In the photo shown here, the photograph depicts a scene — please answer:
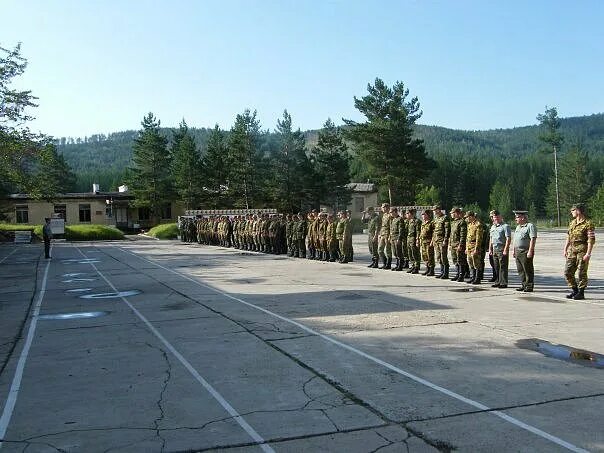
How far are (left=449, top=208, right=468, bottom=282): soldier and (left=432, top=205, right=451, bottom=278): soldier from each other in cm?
32

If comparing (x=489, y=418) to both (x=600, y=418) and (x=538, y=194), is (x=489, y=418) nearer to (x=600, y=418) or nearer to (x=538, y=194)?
(x=600, y=418)

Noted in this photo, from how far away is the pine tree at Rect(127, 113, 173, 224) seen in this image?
6656 cm

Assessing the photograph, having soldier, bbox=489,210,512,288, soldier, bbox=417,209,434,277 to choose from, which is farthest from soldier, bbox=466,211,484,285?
soldier, bbox=417,209,434,277

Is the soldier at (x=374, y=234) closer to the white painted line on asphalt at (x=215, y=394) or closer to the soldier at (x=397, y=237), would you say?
the soldier at (x=397, y=237)

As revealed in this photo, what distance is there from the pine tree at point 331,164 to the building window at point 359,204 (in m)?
17.5

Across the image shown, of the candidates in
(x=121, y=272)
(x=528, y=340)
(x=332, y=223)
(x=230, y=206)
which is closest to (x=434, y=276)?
(x=332, y=223)

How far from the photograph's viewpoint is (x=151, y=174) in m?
66.9

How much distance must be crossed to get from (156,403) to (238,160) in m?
56.2

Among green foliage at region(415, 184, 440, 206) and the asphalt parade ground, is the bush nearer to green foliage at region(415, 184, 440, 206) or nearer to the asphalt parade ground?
green foliage at region(415, 184, 440, 206)

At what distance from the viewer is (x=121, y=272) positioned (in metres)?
20.8

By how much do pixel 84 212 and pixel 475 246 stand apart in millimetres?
64078

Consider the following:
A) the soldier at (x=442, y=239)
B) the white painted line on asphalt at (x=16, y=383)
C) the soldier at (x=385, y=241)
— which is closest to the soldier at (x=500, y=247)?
the soldier at (x=442, y=239)

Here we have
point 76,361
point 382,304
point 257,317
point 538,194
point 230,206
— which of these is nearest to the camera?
point 76,361

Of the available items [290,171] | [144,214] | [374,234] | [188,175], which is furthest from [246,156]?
[374,234]
